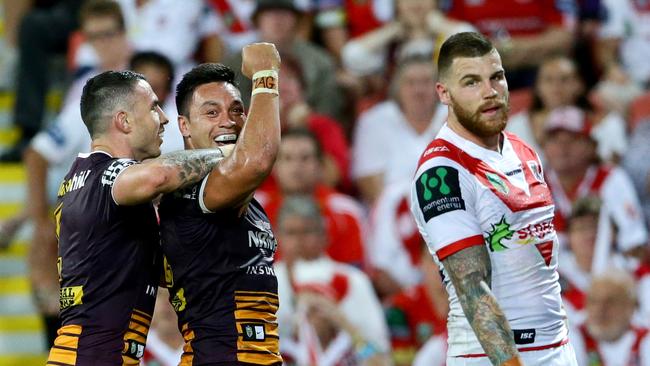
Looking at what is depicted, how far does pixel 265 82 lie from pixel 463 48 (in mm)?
1007

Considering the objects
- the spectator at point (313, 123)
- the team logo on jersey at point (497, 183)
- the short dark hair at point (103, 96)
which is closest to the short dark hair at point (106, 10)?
the spectator at point (313, 123)

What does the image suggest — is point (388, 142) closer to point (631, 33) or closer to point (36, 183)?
point (631, 33)

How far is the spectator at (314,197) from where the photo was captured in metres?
10.0

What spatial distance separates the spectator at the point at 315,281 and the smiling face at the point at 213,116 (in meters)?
3.63

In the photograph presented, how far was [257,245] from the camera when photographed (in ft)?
18.4

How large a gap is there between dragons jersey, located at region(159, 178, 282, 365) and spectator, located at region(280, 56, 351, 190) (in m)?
5.00

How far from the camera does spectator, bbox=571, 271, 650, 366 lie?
9.02 meters

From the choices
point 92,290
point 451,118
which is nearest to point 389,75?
point 451,118

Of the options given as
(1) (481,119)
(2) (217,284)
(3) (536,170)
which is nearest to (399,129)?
(3) (536,170)

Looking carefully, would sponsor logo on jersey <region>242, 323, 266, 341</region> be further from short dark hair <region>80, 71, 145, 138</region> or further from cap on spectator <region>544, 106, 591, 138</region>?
cap on spectator <region>544, 106, 591, 138</region>

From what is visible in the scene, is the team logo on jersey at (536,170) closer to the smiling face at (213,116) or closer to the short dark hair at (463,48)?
the short dark hair at (463,48)

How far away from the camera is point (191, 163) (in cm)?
542

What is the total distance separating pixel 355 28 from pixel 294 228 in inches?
112

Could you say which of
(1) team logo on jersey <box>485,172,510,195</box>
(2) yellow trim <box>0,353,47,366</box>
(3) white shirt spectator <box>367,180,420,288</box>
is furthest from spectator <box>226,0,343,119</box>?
(1) team logo on jersey <box>485,172,510,195</box>
